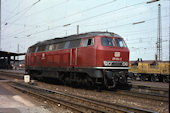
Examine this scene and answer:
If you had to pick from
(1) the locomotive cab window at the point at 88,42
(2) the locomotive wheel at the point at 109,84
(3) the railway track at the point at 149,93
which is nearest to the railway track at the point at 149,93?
(3) the railway track at the point at 149,93

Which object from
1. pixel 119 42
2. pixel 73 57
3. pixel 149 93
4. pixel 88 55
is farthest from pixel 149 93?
pixel 73 57

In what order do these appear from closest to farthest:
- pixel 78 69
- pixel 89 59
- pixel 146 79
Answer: pixel 89 59
pixel 78 69
pixel 146 79

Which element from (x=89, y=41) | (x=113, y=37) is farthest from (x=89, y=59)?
(x=113, y=37)

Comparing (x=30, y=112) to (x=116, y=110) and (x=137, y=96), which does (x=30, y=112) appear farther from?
(x=137, y=96)

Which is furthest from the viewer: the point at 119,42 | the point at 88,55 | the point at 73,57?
the point at 73,57

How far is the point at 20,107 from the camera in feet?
28.8

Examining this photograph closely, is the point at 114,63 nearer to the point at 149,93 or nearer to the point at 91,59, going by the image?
the point at 91,59

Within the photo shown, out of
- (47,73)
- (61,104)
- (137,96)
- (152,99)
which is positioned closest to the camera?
(61,104)

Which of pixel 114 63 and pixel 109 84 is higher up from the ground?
pixel 114 63

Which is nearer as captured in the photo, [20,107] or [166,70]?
[20,107]

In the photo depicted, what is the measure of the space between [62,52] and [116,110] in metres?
8.80

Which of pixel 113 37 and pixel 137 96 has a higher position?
pixel 113 37

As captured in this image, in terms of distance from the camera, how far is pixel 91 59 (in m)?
12.9

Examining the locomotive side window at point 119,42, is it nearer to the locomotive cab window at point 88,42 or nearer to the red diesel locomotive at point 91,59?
the red diesel locomotive at point 91,59
